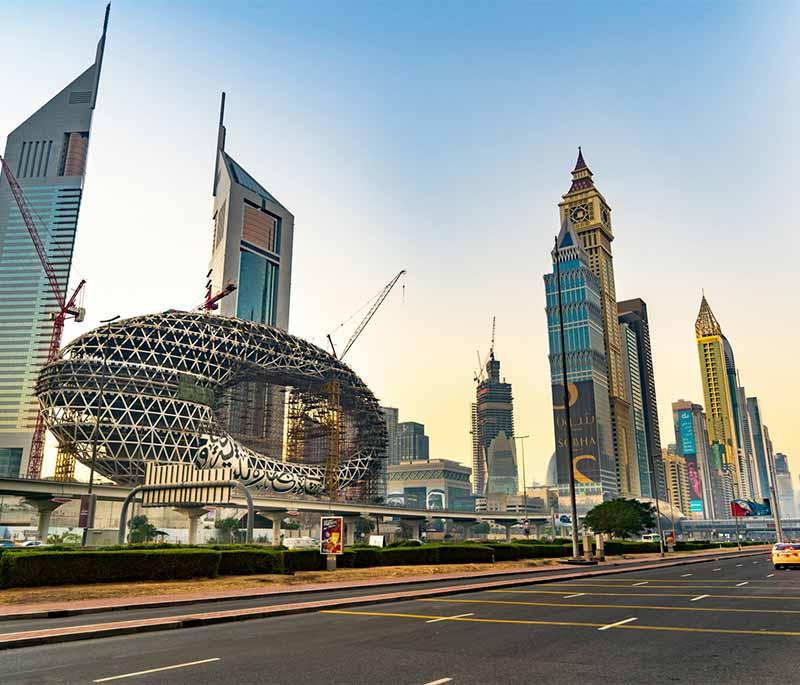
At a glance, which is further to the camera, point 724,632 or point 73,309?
point 73,309

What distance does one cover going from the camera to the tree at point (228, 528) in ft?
383

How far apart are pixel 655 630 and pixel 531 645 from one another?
140 inches

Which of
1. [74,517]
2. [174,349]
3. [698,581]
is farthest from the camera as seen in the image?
[174,349]

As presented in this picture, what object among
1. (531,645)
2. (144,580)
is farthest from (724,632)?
(144,580)

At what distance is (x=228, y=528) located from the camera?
4808 inches

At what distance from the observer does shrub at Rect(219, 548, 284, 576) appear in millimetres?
31719

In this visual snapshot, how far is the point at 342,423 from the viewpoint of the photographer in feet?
528

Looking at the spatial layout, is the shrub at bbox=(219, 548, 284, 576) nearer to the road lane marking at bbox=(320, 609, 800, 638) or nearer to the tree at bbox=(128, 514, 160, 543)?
the road lane marking at bbox=(320, 609, 800, 638)

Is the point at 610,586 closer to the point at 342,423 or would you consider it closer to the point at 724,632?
the point at 724,632

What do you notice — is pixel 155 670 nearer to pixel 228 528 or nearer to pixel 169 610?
pixel 169 610

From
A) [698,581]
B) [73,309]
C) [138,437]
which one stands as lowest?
[698,581]

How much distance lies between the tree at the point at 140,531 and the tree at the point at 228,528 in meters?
12.0

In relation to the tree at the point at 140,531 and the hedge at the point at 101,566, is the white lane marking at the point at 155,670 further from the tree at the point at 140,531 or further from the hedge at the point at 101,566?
the tree at the point at 140,531

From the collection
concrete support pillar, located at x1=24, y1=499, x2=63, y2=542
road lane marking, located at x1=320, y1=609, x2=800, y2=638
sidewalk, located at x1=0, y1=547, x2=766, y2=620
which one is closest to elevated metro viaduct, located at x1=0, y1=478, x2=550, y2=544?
concrete support pillar, located at x1=24, y1=499, x2=63, y2=542
